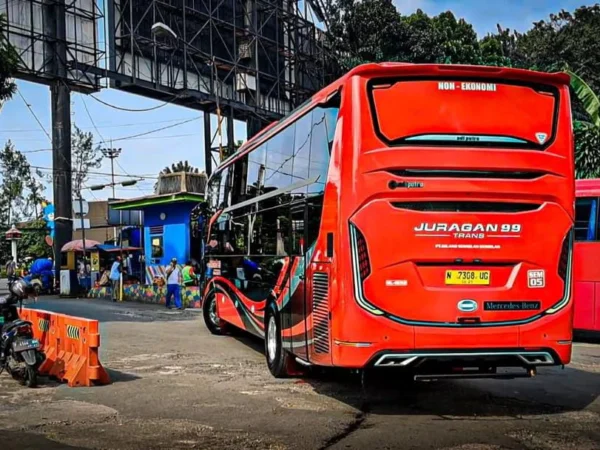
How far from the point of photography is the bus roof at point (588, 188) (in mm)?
13789

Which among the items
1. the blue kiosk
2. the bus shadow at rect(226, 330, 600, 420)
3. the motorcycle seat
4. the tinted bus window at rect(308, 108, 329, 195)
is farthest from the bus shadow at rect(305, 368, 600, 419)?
the blue kiosk

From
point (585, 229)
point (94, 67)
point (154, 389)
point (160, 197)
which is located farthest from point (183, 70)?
point (154, 389)

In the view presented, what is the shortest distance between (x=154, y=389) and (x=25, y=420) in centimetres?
201

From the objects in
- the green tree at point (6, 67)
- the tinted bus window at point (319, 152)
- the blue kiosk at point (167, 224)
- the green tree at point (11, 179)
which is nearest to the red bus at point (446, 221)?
the tinted bus window at point (319, 152)

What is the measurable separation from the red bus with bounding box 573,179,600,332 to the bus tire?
6635mm

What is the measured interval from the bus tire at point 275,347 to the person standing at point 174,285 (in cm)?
1351

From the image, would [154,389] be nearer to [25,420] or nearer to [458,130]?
[25,420]

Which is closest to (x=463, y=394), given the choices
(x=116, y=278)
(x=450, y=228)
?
(x=450, y=228)

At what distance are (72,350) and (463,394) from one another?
16.9 feet

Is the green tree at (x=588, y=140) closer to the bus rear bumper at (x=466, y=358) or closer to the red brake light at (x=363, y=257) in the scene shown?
the bus rear bumper at (x=466, y=358)

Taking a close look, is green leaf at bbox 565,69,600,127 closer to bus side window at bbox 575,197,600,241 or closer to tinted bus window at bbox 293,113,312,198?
bus side window at bbox 575,197,600,241

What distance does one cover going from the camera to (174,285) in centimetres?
2372

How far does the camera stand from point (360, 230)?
7.25 m

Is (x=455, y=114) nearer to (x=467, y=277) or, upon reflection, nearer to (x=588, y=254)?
(x=467, y=277)
